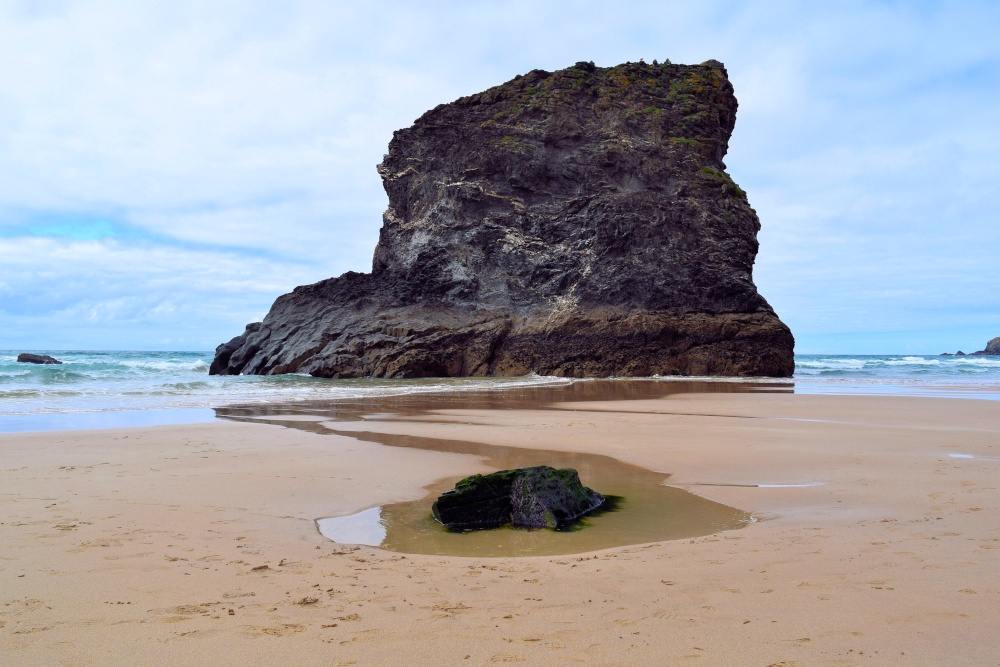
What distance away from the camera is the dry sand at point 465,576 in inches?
96.6

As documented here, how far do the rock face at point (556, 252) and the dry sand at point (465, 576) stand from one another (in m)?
22.0

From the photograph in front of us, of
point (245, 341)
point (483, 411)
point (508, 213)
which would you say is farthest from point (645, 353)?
point (245, 341)

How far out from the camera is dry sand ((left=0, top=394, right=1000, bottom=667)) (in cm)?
245

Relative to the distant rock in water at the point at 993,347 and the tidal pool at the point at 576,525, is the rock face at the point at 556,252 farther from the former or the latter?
the distant rock in water at the point at 993,347

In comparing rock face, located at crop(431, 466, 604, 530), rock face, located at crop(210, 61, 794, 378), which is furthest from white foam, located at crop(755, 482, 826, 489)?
rock face, located at crop(210, 61, 794, 378)

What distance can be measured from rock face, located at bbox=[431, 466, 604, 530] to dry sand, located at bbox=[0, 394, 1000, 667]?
834mm

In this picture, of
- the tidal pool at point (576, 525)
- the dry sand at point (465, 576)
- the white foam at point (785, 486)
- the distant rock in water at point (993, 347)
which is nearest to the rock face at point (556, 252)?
the tidal pool at point (576, 525)

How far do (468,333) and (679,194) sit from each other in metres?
12.2

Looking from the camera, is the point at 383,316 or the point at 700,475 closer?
the point at 700,475

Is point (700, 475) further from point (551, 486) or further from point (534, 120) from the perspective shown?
point (534, 120)

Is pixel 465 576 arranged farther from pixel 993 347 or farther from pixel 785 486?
Answer: pixel 993 347

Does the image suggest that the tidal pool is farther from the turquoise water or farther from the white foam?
the turquoise water

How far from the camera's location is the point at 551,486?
4.77 meters

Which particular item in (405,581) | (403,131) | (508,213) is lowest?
(405,581)
